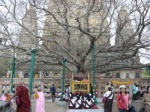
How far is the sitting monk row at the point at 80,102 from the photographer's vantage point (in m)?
15.0

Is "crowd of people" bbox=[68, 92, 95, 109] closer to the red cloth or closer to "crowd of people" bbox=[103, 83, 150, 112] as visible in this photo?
"crowd of people" bbox=[103, 83, 150, 112]

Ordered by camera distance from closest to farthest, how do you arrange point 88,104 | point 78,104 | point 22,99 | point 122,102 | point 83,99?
point 22,99 → point 122,102 → point 78,104 → point 88,104 → point 83,99

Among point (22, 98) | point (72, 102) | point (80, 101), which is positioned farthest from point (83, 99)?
point (22, 98)

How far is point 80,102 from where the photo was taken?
15086 mm

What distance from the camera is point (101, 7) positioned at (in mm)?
21188

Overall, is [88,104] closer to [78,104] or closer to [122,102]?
[78,104]

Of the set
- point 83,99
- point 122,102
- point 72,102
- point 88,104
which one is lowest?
point 88,104

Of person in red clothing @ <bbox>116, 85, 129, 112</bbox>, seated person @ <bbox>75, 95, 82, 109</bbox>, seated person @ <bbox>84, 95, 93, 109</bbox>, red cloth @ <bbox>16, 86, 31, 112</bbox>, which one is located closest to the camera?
red cloth @ <bbox>16, 86, 31, 112</bbox>

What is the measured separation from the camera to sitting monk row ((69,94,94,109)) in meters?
15.0

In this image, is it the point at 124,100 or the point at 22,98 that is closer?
the point at 22,98

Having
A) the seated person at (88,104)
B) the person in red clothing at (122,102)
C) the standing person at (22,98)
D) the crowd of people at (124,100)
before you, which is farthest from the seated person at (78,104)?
the standing person at (22,98)

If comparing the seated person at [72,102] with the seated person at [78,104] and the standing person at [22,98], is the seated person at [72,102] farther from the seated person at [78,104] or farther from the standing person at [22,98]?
the standing person at [22,98]

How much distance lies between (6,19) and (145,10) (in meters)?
12.0

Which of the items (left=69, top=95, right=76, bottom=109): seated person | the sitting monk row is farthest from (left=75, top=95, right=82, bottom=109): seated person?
(left=69, top=95, right=76, bottom=109): seated person
